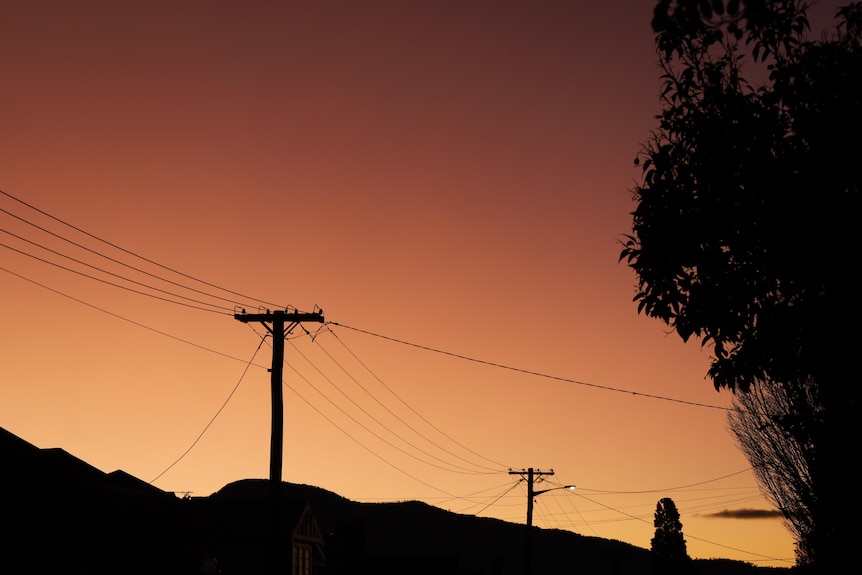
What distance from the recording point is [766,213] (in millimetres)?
15977

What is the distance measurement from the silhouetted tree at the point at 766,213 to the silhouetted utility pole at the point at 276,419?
16596 mm

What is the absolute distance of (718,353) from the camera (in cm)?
1648

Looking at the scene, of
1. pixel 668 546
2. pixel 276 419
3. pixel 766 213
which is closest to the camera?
pixel 766 213

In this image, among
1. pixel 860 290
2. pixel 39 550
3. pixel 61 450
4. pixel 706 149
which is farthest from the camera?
pixel 61 450

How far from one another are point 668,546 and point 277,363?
338 feet

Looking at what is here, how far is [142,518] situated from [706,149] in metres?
22.3

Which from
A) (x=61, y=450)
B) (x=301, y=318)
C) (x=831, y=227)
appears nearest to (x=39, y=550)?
(x=61, y=450)

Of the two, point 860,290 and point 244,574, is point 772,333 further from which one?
point 244,574

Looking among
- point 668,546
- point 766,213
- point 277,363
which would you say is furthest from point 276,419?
point 668,546

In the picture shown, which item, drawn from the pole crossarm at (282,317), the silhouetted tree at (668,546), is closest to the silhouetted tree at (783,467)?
the pole crossarm at (282,317)

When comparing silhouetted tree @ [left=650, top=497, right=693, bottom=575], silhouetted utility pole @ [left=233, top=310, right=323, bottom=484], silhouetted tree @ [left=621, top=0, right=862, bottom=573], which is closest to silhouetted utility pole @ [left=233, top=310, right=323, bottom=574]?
silhouetted utility pole @ [left=233, top=310, right=323, bottom=484]

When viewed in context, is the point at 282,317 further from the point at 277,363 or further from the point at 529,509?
the point at 529,509

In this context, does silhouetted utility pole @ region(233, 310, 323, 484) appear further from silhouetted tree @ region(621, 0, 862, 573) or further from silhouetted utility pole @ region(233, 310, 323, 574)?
silhouetted tree @ region(621, 0, 862, 573)

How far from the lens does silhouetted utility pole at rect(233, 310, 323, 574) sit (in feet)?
98.1
